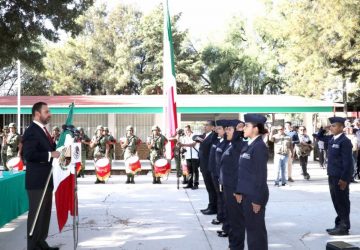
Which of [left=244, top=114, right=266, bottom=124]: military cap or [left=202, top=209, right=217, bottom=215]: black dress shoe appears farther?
[left=202, top=209, right=217, bottom=215]: black dress shoe

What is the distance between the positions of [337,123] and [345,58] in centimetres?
1312

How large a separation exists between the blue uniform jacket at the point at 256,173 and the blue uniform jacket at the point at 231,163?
103 centimetres

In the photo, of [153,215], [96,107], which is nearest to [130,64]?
[96,107]

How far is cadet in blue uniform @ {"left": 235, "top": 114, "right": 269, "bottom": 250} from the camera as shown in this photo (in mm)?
4586

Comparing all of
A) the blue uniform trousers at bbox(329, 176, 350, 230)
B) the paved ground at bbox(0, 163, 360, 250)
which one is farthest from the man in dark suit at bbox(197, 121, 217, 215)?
the blue uniform trousers at bbox(329, 176, 350, 230)

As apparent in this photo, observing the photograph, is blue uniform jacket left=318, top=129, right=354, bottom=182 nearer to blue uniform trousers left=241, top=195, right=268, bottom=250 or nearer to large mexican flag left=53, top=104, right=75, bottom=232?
blue uniform trousers left=241, top=195, right=268, bottom=250

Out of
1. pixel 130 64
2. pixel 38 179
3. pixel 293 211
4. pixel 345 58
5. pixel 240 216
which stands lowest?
pixel 293 211

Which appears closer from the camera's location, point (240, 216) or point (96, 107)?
point (240, 216)

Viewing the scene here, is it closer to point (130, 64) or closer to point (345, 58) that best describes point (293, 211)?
point (345, 58)

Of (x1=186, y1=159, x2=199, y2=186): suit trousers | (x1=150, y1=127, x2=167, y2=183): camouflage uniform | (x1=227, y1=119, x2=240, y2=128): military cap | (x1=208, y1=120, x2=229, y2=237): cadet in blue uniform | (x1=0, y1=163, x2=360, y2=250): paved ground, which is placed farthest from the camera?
(x1=150, y1=127, x2=167, y2=183): camouflage uniform

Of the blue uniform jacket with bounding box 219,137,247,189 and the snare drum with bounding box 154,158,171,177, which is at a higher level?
the blue uniform jacket with bounding box 219,137,247,189

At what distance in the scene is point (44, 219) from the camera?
18.2 feet

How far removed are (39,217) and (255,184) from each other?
276cm

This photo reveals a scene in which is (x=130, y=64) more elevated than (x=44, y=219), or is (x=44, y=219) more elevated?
A: (x=130, y=64)
